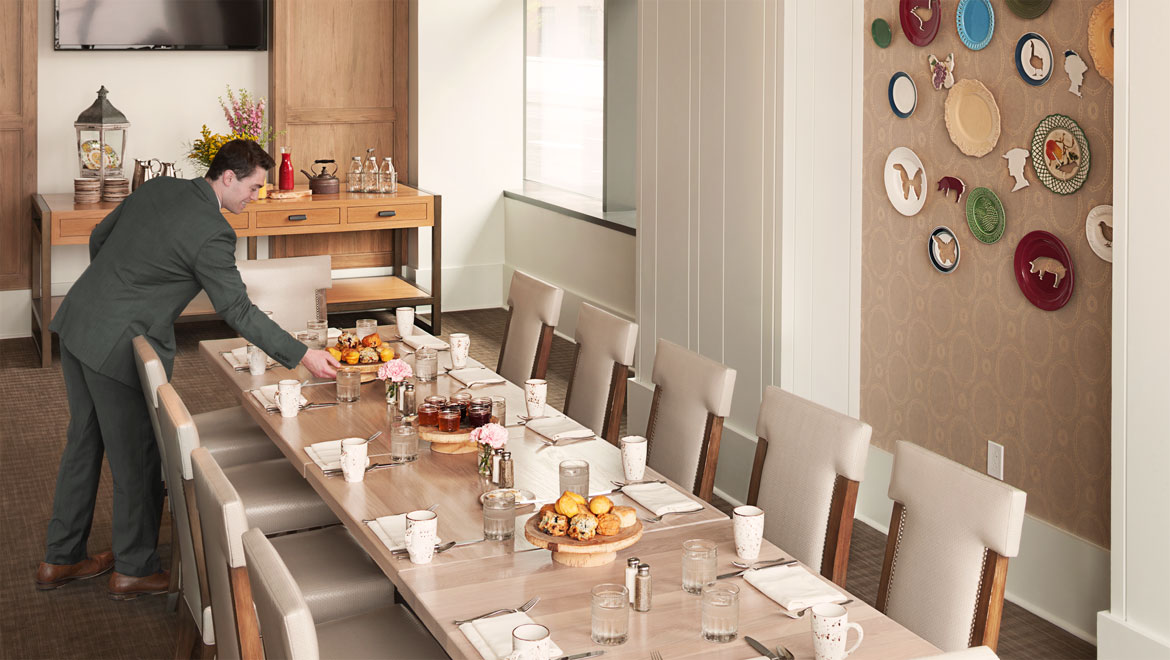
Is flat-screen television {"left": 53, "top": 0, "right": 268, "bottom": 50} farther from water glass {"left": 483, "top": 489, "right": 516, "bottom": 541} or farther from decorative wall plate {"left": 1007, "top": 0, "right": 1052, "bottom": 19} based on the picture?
water glass {"left": 483, "top": 489, "right": 516, "bottom": 541}

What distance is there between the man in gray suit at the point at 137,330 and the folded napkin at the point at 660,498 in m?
1.30

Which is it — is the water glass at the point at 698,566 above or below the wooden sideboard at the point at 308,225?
below

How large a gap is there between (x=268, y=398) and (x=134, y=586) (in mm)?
835

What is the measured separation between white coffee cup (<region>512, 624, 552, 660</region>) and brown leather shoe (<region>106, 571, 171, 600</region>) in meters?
2.26

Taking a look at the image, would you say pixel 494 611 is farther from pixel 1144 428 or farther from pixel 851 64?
pixel 851 64

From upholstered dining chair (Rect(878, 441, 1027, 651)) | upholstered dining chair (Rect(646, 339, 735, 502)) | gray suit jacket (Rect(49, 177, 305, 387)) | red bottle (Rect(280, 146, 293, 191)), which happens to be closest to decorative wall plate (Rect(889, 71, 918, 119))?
upholstered dining chair (Rect(646, 339, 735, 502))

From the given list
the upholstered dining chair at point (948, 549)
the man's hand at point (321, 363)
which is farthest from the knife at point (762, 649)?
the man's hand at point (321, 363)

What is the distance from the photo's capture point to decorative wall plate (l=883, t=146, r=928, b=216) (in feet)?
13.7

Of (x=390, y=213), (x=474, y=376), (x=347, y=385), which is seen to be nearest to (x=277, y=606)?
(x=347, y=385)

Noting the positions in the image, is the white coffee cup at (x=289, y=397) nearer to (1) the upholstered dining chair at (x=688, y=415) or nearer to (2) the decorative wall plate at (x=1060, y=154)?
(1) the upholstered dining chair at (x=688, y=415)

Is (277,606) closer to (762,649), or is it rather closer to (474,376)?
(762,649)

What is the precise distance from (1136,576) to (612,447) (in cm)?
141

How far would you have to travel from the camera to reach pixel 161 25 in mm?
7473

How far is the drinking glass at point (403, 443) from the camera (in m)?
3.06
